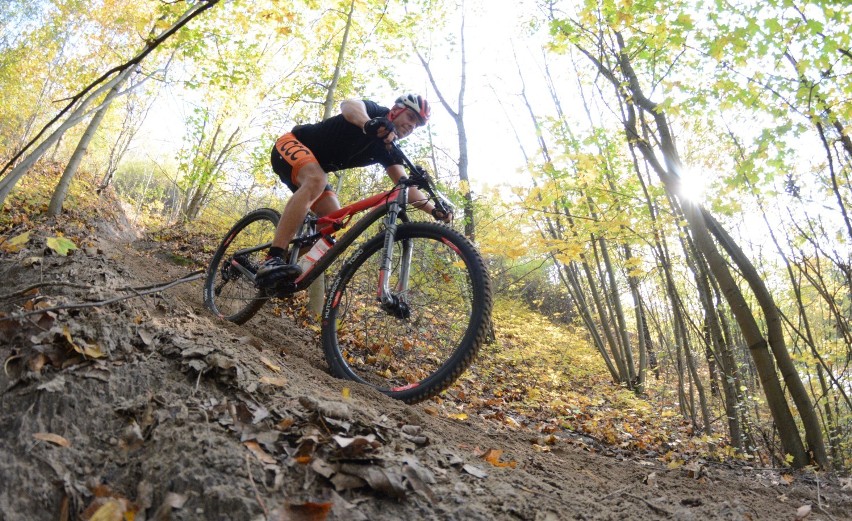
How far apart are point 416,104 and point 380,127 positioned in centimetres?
50

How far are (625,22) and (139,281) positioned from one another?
5.24 m

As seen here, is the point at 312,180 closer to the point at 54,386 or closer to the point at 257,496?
the point at 54,386

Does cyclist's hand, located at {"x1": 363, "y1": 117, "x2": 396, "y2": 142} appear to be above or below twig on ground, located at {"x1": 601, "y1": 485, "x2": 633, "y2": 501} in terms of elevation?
above

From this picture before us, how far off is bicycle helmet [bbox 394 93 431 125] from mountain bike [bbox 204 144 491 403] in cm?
33

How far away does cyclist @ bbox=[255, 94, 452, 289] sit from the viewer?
11.2 feet

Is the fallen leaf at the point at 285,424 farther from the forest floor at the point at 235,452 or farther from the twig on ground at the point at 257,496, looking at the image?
the twig on ground at the point at 257,496

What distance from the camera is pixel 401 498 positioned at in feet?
4.67

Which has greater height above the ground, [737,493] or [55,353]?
[737,493]

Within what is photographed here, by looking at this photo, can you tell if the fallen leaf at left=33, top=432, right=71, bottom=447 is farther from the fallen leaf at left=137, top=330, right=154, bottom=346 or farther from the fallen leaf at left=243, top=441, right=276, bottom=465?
the fallen leaf at left=137, top=330, right=154, bottom=346

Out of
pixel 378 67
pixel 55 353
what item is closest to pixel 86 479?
pixel 55 353

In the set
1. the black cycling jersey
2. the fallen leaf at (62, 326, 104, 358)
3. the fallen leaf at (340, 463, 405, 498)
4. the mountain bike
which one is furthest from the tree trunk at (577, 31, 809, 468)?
the fallen leaf at (62, 326, 104, 358)

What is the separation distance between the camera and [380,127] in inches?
122

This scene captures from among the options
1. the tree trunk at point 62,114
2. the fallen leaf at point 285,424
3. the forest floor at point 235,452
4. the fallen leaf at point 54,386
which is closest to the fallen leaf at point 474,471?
the forest floor at point 235,452

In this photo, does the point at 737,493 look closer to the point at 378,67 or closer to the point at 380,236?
the point at 380,236
